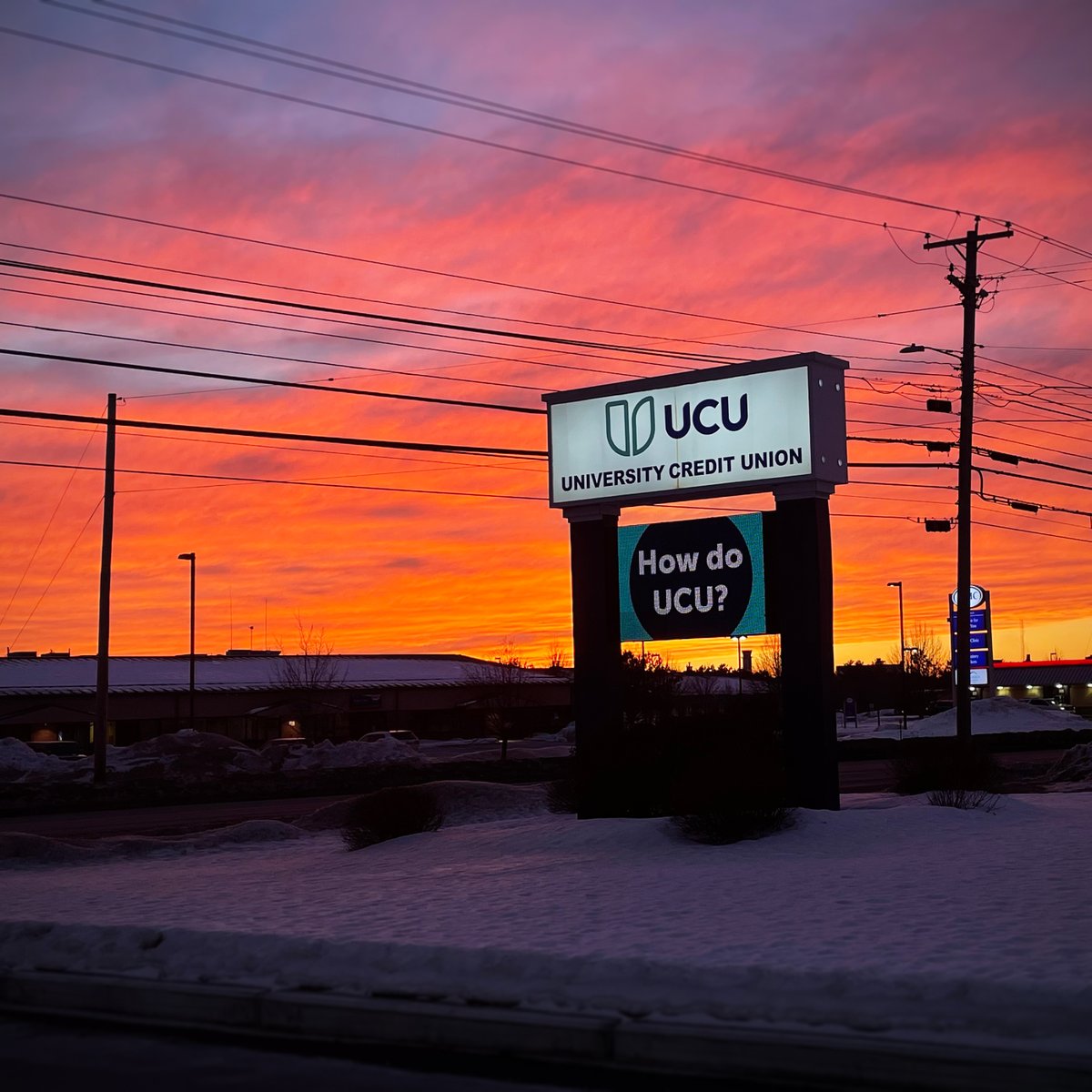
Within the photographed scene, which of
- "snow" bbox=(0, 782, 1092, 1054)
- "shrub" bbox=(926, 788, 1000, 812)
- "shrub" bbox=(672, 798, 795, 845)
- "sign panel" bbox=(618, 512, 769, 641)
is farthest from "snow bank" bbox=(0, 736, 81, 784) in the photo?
"shrub" bbox=(672, 798, 795, 845)

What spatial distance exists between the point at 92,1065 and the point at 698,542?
14513 mm

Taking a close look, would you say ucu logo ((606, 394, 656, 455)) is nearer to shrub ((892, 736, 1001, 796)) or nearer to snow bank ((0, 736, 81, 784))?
shrub ((892, 736, 1001, 796))

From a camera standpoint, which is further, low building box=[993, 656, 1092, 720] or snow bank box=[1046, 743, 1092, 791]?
low building box=[993, 656, 1092, 720]

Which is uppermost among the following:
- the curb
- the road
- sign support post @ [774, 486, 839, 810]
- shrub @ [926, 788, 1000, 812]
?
sign support post @ [774, 486, 839, 810]

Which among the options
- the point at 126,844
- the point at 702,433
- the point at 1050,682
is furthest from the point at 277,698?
the point at 1050,682

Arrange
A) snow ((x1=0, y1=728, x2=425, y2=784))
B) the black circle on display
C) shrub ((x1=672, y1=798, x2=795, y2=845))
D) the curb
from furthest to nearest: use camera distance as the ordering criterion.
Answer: snow ((x1=0, y1=728, x2=425, y2=784)), the black circle on display, shrub ((x1=672, y1=798, x2=795, y2=845)), the curb

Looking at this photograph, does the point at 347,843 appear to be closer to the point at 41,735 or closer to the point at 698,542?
the point at 698,542

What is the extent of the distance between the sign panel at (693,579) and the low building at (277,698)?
42.9 meters

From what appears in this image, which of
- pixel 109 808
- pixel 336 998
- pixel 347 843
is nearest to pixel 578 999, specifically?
pixel 336 998

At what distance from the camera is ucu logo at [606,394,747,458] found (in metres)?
21.4

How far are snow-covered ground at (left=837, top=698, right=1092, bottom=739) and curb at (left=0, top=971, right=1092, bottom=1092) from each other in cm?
6106

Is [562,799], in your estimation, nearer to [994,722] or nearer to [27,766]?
[27,766]

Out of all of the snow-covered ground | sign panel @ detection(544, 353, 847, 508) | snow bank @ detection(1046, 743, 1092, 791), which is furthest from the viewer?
the snow-covered ground

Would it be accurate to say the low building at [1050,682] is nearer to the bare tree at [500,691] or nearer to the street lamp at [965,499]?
the bare tree at [500,691]
